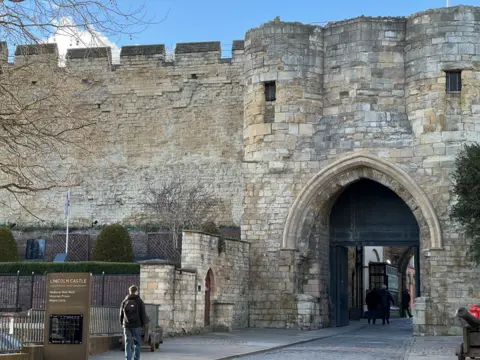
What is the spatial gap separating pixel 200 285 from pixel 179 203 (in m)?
Result: 7.65

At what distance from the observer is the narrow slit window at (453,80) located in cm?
2078

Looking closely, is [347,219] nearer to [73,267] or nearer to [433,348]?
[73,267]

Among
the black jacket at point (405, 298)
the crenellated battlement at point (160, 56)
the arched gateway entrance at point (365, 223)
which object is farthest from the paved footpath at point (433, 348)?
the black jacket at point (405, 298)

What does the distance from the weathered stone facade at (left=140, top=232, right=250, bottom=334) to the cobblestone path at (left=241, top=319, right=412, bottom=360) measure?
8.89ft

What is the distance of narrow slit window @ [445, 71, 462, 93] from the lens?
20781 mm

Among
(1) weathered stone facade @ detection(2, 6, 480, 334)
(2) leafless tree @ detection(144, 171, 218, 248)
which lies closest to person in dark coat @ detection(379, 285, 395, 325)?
(1) weathered stone facade @ detection(2, 6, 480, 334)

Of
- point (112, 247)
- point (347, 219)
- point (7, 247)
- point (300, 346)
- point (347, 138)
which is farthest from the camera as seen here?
point (7, 247)

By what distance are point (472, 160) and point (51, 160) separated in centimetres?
1556

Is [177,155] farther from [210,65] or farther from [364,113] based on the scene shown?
[364,113]

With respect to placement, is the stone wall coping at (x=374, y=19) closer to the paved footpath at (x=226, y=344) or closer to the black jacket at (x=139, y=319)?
the paved footpath at (x=226, y=344)

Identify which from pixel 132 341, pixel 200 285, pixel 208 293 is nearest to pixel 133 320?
pixel 132 341

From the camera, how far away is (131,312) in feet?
37.8

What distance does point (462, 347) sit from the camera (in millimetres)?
11164

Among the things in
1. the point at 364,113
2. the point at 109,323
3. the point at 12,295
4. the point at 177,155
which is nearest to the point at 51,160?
the point at 177,155
